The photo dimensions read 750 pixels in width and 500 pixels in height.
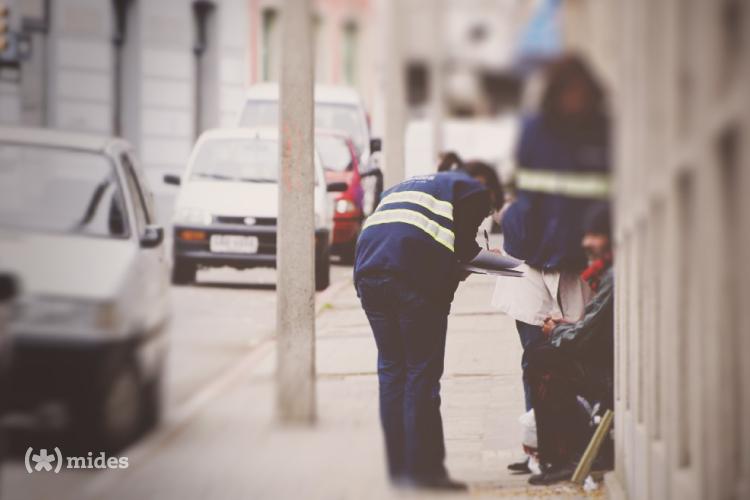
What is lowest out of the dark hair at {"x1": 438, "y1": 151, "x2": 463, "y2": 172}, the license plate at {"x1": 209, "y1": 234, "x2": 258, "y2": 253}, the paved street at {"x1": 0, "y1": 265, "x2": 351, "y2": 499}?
the paved street at {"x1": 0, "y1": 265, "x2": 351, "y2": 499}

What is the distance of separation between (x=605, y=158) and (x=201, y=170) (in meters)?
2.02

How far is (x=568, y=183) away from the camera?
2381mm

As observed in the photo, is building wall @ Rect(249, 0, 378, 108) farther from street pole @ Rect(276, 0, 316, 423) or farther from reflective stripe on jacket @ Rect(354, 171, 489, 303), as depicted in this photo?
reflective stripe on jacket @ Rect(354, 171, 489, 303)

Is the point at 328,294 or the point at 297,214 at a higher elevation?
the point at 297,214

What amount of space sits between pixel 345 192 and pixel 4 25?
3318mm

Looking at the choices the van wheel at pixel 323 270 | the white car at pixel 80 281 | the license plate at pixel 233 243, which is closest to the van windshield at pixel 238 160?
the license plate at pixel 233 243

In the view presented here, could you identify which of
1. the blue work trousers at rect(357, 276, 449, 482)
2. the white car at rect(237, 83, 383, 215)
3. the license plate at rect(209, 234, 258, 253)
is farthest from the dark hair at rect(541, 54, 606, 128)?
the blue work trousers at rect(357, 276, 449, 482)

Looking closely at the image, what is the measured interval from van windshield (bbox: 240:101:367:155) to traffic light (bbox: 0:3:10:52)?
4.88ft

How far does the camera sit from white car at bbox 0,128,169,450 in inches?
100

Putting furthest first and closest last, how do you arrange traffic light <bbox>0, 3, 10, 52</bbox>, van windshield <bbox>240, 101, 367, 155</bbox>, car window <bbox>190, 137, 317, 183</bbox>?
1. van windshield <bbox>240, 101, 367, 155</bbox>
2. car window <bbox>190, 137, 317, 183</bbox>
3. traffic light <bbox>0, 3, 10, 52</bbox>

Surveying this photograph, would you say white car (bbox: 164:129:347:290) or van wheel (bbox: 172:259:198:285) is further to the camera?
white car (bbox: 164:129:347:290)

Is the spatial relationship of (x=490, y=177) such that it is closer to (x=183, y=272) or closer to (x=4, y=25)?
(x=183, y=272)

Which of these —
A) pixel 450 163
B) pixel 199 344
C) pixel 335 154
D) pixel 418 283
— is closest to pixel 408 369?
pixel 418 283

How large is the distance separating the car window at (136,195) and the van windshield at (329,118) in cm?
148
